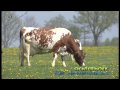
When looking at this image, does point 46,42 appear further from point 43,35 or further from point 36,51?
point 36,51

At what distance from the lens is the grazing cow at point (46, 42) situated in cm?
1775

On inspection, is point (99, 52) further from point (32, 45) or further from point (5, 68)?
point (5, 68)

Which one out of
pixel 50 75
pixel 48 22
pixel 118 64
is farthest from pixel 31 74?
pixel 118 64

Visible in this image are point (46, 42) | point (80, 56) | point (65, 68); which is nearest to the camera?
point (65, 68)

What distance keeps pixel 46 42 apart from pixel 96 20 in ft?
8.19

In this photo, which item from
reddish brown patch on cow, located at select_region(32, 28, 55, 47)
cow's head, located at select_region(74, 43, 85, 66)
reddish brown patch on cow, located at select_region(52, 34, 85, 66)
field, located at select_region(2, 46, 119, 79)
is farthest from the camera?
reddish brown patch on cow, located at select_region(32, 28, 55, 47)

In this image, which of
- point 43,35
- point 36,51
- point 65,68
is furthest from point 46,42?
point 65,68

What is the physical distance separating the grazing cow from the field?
257 mm

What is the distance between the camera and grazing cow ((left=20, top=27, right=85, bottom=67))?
58.2 feet

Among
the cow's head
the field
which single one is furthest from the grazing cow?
the field

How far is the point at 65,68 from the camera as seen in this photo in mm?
16031

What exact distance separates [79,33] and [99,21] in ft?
3.80

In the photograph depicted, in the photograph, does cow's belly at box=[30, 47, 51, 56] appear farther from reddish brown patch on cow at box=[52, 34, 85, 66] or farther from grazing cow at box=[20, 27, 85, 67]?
reddish brown patch on cow at box=[52, 34, 85, 66]

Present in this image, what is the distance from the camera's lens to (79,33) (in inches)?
654
